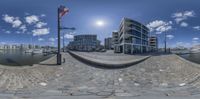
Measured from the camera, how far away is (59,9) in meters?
14.4

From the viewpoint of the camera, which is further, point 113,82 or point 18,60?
point 18,60

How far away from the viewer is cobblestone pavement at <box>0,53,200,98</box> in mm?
8477

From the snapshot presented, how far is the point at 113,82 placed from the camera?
10297 mm

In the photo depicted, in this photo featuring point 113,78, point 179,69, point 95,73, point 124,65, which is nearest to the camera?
point 113,78

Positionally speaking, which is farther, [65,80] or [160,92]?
[65,80]

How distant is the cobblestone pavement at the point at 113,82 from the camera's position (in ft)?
27.8

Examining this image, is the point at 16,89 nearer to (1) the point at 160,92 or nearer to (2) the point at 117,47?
(1) the point at 160,92

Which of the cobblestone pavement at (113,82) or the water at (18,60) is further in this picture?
the water at (18,60)

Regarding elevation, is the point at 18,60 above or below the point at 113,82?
below

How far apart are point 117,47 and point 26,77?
33.3 metres

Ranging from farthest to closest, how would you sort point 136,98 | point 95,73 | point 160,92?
point 95,73
point 160,92
point 136,98

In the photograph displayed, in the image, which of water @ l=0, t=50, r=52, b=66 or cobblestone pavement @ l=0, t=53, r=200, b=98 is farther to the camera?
water @ l=0, t=50, r=52, b=66

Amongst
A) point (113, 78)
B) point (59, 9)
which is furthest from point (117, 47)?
point (113, 78)

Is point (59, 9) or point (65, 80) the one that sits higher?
point (59, 9)
